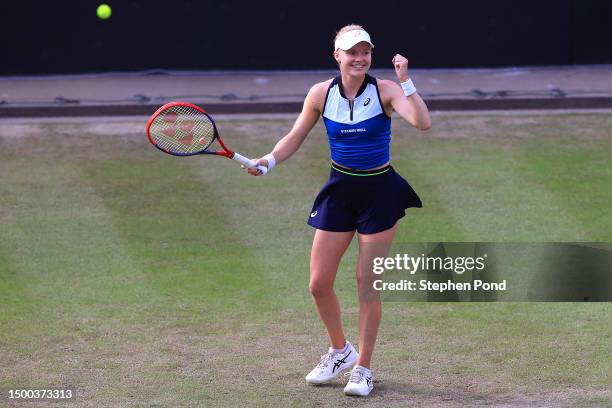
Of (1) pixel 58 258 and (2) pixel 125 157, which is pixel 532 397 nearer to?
(1) pixel 58 258

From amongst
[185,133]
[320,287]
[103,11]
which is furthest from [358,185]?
[103,11]

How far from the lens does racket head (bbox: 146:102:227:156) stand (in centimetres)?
680

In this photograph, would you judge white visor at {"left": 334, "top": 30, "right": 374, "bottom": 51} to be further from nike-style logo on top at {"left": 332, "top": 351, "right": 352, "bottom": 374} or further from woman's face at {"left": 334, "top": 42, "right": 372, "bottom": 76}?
nike-style logo on top at {"left": 332, "top": 351, "right": 352, "bottom": 374}

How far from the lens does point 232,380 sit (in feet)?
21.6

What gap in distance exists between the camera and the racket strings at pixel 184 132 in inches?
268

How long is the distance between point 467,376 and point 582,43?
9.27m

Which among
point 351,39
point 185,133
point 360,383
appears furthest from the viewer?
point 185,133

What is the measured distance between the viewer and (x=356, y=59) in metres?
6.26

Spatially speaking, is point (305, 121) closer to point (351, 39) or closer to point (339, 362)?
point (351, 39)

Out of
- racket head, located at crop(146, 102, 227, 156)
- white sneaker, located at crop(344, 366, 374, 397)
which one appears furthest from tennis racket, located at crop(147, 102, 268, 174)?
white sneaker, located at crop(344, 366, 374, 397)

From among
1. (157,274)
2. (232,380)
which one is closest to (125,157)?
(157,274)

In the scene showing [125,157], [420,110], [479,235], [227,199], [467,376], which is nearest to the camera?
[420,110]

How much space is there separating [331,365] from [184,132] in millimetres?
1563

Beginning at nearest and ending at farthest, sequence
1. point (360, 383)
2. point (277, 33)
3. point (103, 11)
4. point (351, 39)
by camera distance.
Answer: point (351, 39) → point (360, 383) → point (103, 11) → point (277, 33)
